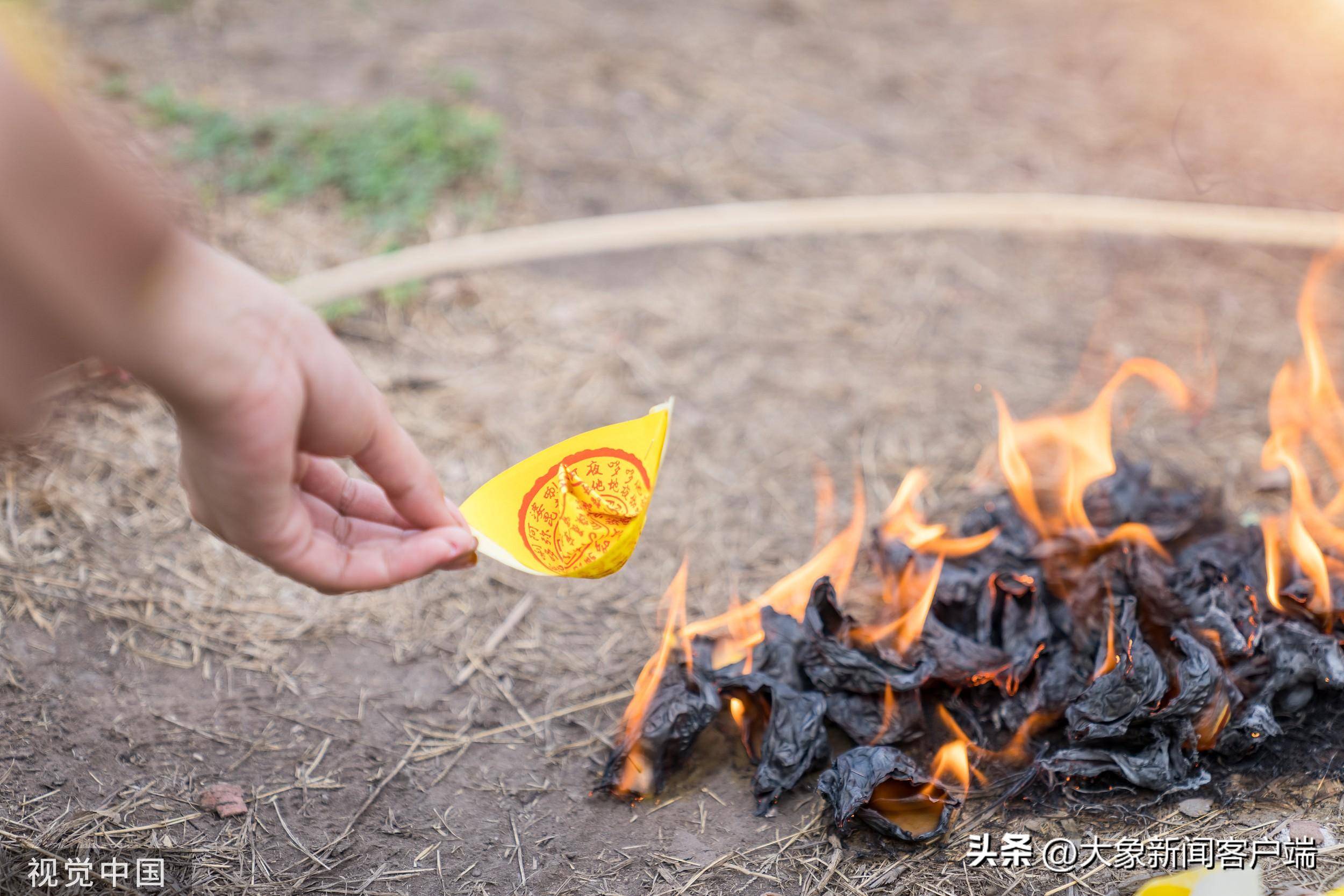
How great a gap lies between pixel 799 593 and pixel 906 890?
709 mm

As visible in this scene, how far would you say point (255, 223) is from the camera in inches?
130

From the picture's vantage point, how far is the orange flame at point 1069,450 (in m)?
2.16

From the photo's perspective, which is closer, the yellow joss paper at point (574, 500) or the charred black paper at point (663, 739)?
the yellow joss paper at point (574, 500)

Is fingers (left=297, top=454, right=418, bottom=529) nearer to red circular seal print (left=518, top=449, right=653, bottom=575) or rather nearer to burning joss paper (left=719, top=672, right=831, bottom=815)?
red circular seal print (left=518, top=449, right=653, bottom=575)

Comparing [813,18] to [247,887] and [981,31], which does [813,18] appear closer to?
[981,31]

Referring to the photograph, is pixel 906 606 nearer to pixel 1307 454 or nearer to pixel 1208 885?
pixel 1208 885

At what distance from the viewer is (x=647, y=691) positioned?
1.93 meters

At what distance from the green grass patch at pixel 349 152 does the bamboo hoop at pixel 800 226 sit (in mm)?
323

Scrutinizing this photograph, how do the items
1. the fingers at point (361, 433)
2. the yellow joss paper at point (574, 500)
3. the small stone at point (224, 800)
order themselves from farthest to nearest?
the small stone at point (224, 800), the yellow joss paper at point (574, 500), the fingers at point (361, 433)

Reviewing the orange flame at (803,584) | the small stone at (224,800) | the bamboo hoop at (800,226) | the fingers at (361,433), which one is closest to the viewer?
the fingers at (361,433)

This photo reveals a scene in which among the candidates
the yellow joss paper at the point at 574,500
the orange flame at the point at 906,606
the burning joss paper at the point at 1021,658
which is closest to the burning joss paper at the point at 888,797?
the burning joss paper at the point at 1021,658

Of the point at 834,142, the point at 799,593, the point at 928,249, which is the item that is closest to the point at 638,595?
the point at 799,593

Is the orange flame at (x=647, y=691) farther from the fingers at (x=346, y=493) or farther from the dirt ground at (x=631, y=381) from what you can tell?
the fingers at (x=346, y=493)

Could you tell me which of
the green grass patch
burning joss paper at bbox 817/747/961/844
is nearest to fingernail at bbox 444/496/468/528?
burning joss paper at bbox 817/747/961/844
